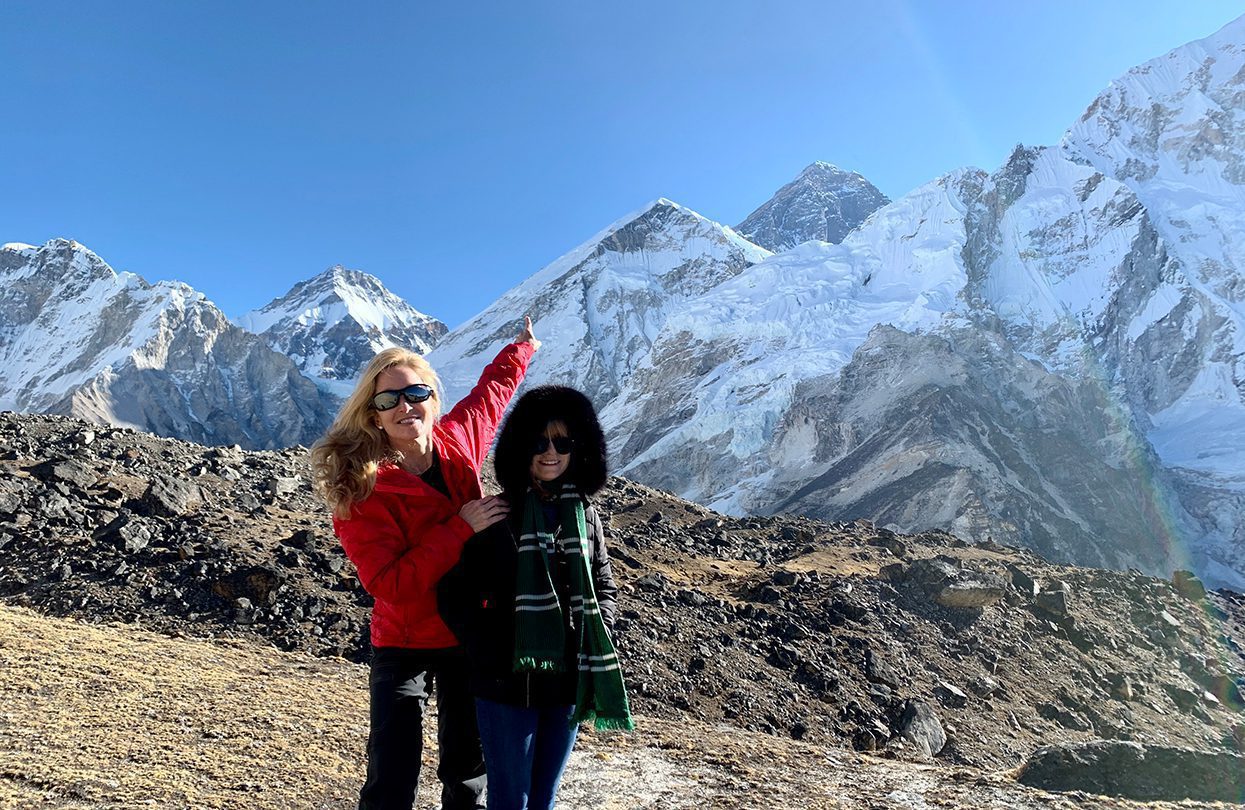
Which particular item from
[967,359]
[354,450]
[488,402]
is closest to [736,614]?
[488,402]

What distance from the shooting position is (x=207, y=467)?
51.9ft

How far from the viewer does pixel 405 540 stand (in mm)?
3201

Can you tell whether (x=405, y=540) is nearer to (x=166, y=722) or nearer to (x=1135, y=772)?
(x=166, y=722)

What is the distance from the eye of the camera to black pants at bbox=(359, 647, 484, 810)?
130 inches

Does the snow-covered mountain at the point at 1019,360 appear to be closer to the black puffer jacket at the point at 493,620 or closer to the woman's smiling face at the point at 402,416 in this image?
the black puffer jacket at the point at 493,620

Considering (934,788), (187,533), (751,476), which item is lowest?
(934,788)

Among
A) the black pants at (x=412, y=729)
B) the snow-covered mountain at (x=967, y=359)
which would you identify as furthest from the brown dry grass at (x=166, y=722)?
the snow-covered mountain at (x=967, y=359)

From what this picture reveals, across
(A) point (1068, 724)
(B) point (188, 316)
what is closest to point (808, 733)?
(A) point (1068, 724)

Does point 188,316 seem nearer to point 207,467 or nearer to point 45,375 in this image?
point 45,375

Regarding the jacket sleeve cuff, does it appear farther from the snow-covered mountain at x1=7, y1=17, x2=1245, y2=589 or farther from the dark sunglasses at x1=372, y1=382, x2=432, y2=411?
the snow-covered mountain at x1=7, y1=17, x2=1245, y2=589

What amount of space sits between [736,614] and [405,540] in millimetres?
11115

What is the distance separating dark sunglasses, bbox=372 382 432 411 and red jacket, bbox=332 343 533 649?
0.28 m

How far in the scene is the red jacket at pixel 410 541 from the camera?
9.93 ft

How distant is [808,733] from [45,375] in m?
214
